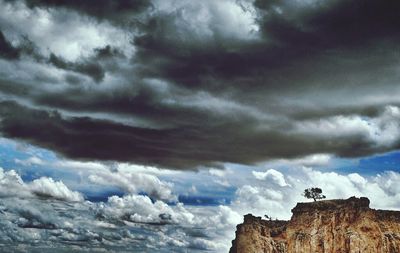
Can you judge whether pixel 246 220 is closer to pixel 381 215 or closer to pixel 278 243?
pixel 278 243

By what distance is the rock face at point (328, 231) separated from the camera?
458 ft

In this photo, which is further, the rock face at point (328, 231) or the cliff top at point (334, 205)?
the cliff top at point (334, 205)

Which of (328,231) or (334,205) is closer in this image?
(328,231)

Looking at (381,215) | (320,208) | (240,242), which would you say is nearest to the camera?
(381,215)

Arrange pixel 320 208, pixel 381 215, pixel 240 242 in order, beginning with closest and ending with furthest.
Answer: pixel 381 215, pixel 320 208, pixel 240 242

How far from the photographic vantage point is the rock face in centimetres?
13950

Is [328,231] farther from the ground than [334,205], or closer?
closer

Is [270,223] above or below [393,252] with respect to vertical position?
above

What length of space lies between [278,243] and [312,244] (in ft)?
50.5

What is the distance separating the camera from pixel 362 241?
456ft

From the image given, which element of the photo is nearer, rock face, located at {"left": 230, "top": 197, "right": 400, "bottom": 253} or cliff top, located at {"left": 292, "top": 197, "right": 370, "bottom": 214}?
rock face, located at {"left": 230, "top": 197, "right": 400, "bottom": 253}

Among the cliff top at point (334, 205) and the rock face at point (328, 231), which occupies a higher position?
the cliff top at point (334, 205)

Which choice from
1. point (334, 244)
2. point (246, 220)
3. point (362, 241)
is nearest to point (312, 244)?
point (334, 244)

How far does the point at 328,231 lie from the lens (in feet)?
493
